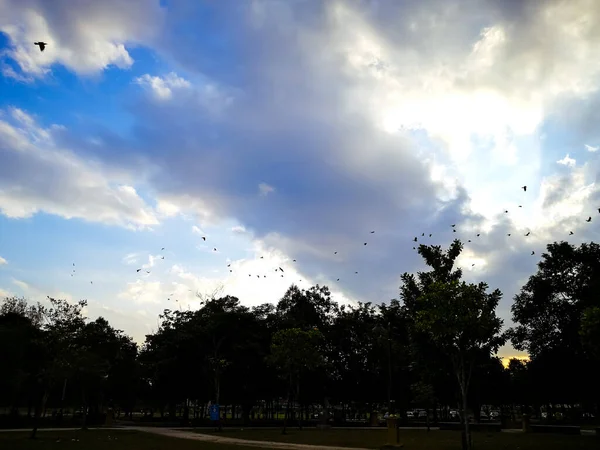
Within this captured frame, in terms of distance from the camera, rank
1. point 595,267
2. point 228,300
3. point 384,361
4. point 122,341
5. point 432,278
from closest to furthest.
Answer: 1. point 432,278
2. point 595,267
3. point 228,300
4. point 384,361
5. point 122,341

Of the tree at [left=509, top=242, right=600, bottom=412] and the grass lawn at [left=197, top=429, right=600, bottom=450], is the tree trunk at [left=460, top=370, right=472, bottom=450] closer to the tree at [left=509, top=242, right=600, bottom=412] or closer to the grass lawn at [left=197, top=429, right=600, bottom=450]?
the grass lawn at [left=197, top=429, right=600, bottom=450]

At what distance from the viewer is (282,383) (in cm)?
6581

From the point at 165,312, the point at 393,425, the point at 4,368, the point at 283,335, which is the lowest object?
the point at 393,425

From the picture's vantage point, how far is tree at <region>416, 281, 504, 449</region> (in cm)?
2470

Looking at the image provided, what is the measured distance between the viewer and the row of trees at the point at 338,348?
26.2m

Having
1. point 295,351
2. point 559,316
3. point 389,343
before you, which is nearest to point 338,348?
point 389,343

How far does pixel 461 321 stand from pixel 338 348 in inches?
1927

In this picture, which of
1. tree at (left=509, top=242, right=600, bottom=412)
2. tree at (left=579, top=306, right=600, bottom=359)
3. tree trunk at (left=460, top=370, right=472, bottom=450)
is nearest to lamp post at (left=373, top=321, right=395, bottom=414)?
tree at (left=509, top=242, right=600, bottom=412)

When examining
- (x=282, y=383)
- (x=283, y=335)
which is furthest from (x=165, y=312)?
(x=283, y=335)

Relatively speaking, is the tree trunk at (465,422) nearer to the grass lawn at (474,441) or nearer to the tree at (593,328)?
the grass lawn at (474,441)

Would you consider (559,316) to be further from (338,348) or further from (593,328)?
(338,348)

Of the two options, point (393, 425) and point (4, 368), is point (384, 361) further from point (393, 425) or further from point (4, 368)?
point (4, 368)

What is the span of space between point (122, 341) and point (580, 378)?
69862mm

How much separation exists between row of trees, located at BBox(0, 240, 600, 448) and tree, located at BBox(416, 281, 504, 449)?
75mm
